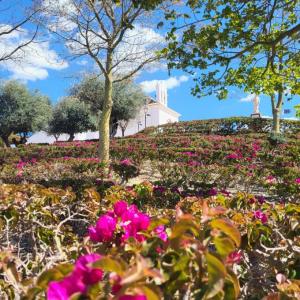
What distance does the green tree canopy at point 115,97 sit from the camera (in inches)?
1407

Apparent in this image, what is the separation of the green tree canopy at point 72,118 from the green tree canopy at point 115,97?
308 cm

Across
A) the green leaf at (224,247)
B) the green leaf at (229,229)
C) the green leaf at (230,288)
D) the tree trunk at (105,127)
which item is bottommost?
the green leaf at (230,288)

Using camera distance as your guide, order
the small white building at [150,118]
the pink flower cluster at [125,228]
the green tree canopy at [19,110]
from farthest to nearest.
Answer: the small white building at [150,118]
the green tree canopy at [19,110]
the pink flower cluster at [125,228]

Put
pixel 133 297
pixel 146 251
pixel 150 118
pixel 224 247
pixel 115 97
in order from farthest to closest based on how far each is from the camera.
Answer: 1. pixel 150 118
2. pixel 115 97
3. pixel 146 251
4. pixel 224 247
5. pixel 133 297

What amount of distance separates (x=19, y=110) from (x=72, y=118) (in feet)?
19.2

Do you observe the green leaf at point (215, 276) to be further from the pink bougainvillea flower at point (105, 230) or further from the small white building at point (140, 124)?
the small white building at point (140, 124)

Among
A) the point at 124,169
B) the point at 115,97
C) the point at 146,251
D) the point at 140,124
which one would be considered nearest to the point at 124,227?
the point at 146,251

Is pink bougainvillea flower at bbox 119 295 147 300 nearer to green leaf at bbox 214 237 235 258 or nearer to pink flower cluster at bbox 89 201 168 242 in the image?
green leaf at bbox 214 237 235 258

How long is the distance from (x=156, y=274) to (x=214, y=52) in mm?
8171

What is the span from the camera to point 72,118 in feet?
138

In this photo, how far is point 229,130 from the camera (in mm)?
29641

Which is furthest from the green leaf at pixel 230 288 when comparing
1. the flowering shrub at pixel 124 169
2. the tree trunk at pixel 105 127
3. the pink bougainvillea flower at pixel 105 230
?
the tree trunk at pixel 105 127

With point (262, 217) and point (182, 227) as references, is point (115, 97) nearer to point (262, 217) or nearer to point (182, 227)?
point (262, 217)

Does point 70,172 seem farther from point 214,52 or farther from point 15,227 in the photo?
point 15,227
